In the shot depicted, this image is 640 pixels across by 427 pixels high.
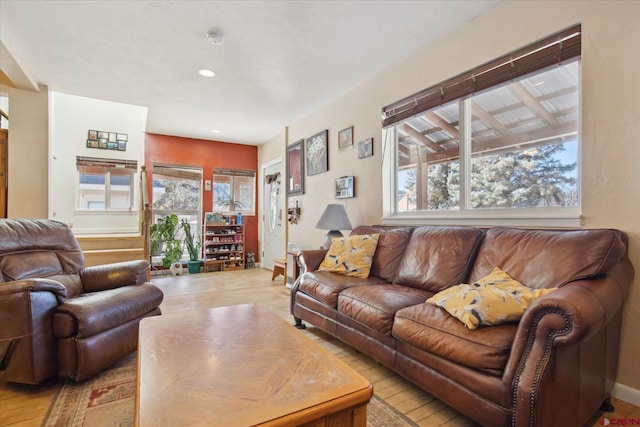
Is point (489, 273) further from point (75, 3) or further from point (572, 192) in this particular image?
point (75, 3)

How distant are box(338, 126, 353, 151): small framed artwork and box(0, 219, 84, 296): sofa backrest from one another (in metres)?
2.75

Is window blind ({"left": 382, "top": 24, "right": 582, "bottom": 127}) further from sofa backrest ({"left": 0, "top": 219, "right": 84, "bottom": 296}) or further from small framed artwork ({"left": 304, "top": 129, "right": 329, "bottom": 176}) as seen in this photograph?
sofa backrest ({"left": 0, "top": 219, "right": 84, "bottom": 296})

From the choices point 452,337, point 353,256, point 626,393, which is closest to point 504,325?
point 452,337

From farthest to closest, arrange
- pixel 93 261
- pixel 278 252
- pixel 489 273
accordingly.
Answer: pixel 278 252, pixel 93 261, pixel 489 273

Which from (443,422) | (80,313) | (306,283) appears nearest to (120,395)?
(80,313)

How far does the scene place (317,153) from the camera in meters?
4.26

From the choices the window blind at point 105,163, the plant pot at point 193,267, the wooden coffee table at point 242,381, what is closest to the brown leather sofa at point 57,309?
→ the wooden coffee table at point 242,381

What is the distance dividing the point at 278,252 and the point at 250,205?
138 centimetres

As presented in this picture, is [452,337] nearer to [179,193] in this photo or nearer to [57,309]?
[57,309]

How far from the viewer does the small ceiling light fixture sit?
2.51 meters

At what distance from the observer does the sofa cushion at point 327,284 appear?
91.1 inches

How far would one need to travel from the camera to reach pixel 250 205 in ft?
21.0

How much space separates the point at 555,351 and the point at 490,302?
1.01 ft

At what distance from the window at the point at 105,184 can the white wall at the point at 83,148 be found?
8 cm
